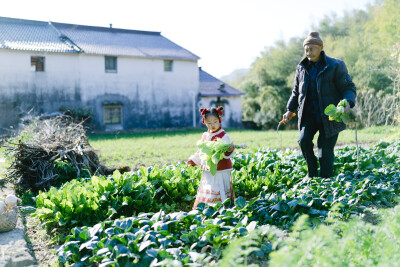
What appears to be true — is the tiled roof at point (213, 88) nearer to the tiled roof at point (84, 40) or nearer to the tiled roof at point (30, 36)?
the tiled roof at point (84, 40)

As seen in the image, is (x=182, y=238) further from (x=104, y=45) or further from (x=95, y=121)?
(x=104, y=45)

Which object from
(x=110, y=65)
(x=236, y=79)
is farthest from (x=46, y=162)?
(x=236, y=79)

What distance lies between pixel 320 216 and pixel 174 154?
280 inches

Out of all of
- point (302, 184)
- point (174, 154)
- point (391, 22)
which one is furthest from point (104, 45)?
point (302, 184)

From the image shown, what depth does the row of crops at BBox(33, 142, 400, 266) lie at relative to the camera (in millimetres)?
2836

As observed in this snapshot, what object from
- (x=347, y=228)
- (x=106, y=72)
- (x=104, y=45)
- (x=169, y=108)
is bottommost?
(x=347, y=228)

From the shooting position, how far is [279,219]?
370cm

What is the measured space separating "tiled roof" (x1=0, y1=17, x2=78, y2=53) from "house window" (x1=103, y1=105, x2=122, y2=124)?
4200 millimetres

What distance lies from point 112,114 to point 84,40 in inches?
204

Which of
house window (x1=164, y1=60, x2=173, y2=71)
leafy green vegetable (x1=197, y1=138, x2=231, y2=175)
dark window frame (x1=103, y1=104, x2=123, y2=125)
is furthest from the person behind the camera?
house window (x1=164, y1=60, x2=173, y2=71)

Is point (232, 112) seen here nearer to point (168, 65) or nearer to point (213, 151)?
point (168, 65)

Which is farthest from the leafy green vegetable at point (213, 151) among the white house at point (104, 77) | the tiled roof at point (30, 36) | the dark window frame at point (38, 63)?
the dark window frame at point (38, 63)

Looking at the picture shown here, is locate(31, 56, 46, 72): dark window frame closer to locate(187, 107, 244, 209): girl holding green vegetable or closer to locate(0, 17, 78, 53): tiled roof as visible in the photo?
locate(0, 17, 78, 53): tiled roof

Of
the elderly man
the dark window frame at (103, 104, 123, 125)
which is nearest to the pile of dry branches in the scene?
the elderly man
